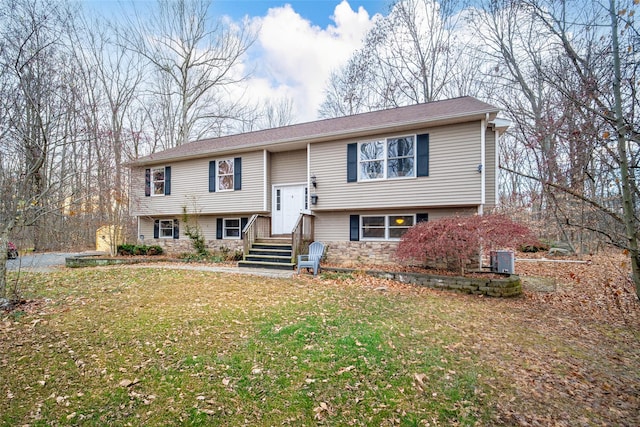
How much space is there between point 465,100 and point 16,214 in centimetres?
1273

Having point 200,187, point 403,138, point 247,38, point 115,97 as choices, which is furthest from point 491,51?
point 115,97

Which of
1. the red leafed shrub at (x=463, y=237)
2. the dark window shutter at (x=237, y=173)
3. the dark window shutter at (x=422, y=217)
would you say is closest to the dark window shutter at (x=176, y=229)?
the dark window shutter at (x=237, y=173)

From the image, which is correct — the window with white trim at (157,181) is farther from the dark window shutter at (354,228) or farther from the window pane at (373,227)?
the window pane at (373,227)

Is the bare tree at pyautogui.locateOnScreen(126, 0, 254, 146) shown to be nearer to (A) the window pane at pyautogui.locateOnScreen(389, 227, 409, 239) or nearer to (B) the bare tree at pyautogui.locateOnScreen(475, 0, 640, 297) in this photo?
(A) the window pane at pyautogui.locateOnScreen(389, 227, 409, 239)

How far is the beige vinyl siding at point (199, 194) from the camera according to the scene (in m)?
12.1

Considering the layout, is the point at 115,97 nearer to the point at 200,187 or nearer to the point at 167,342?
the point at 200,187

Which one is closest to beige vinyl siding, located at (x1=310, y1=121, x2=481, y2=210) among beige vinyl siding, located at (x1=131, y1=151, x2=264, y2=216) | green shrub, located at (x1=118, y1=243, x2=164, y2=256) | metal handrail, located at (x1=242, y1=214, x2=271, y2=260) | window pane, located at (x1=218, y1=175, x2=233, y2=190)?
metal handrail, located at (x1=242, y1=214, x2=271, y2=260)

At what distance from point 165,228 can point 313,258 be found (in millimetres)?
9029

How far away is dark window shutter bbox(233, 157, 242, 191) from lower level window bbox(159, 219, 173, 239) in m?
4.58

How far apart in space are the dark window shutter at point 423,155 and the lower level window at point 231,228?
790 centimetres

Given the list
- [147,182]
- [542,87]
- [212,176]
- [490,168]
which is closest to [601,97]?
[490,168]

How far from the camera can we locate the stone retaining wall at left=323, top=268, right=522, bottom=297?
7.24 m

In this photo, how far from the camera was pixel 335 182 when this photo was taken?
420 inches

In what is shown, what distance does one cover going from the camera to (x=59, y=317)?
490 cm
